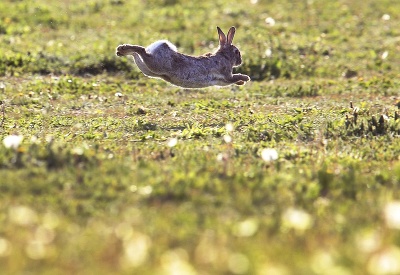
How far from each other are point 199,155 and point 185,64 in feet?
12.7

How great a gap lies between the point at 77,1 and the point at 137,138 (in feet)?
43.8

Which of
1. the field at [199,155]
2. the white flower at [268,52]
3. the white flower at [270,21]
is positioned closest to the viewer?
the field at [199,155]

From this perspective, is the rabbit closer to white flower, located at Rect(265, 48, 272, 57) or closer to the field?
the field

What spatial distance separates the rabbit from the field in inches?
20.0

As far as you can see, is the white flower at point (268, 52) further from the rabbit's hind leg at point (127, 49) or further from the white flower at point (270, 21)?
the rabbit's hind leg at point (127, 49)

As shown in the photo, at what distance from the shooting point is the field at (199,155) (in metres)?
5.09

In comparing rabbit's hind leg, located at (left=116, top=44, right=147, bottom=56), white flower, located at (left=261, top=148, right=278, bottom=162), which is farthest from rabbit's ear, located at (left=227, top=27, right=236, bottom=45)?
white flower, located at (left=261, top=148, right=278, bottom=162)

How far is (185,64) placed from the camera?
11633 mm

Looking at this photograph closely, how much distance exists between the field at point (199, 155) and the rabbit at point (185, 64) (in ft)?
1.67

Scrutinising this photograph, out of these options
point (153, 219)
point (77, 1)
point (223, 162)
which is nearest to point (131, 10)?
point (77, 1)

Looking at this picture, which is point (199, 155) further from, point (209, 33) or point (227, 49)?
point (209, 33)

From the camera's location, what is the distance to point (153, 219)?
19.1 ft

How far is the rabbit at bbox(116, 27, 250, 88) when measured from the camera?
11.1m

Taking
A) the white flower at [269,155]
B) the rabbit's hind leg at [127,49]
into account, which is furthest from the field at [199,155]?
the rabbit's hind leg at [127,49]
